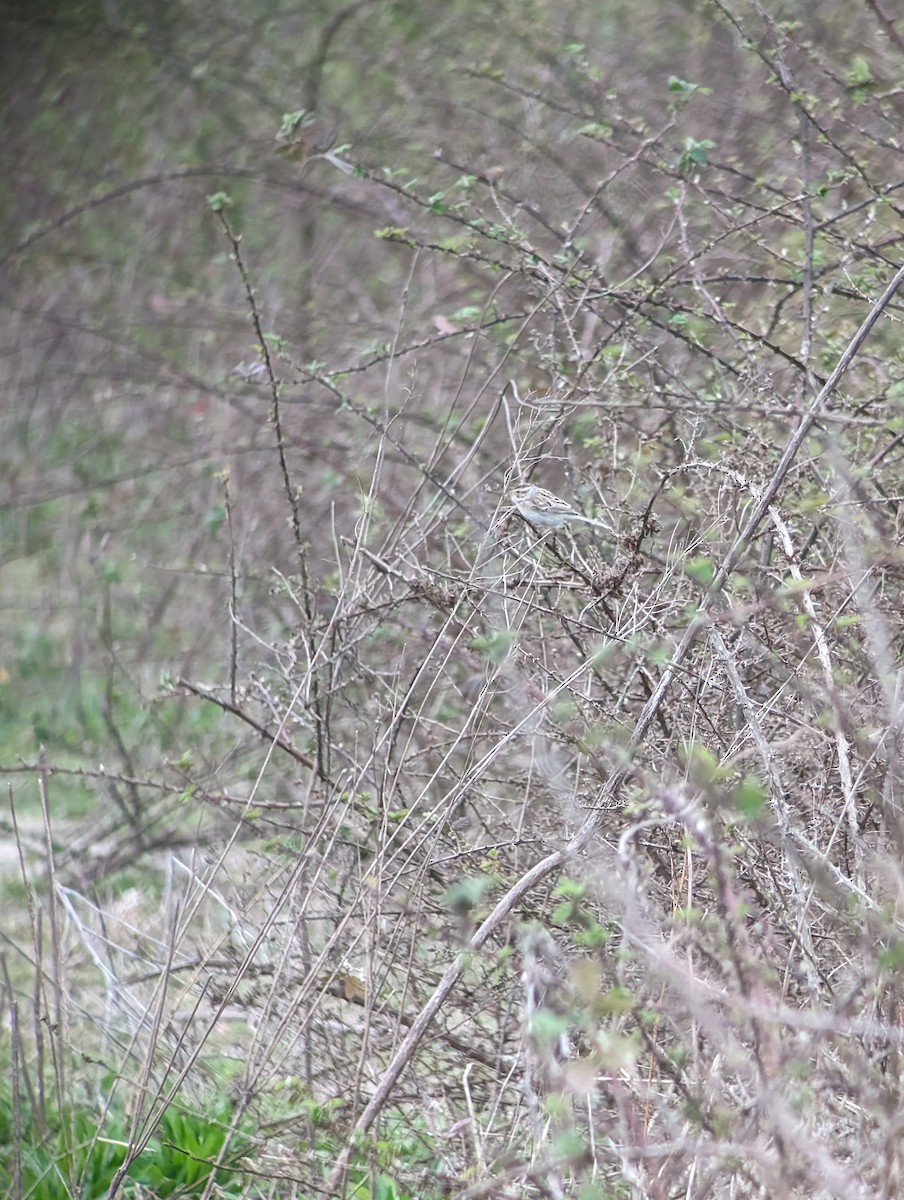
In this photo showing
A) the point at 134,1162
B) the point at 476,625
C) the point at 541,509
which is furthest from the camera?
the point at 134,1162

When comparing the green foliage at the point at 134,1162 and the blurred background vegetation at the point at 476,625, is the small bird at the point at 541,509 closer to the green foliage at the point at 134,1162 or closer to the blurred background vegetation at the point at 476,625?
the blurred background vegetation at the point at 476,625

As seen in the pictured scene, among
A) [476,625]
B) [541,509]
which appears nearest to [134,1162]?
[476,625]

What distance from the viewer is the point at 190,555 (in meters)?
6.88

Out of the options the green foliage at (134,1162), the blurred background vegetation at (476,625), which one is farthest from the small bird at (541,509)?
the green foliage at (134,1162)

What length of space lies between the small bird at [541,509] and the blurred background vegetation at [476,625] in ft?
0.26

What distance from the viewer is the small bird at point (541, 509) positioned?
118 inches

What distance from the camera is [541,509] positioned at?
3.09 metres

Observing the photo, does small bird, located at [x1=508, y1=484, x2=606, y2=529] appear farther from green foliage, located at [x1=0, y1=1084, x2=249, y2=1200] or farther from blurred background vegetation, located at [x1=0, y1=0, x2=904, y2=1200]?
green foliage, located at [x1=0, y1=1084, x2=249, y2=1200]

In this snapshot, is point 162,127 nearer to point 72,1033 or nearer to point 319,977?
point 72,1033

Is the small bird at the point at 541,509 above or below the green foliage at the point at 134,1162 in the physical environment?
above

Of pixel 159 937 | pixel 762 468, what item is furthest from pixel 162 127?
pixel 762 468

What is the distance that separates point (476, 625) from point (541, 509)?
41cm

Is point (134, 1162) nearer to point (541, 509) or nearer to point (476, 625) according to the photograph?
point (476, 625)

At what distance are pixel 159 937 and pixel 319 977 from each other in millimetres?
1514
